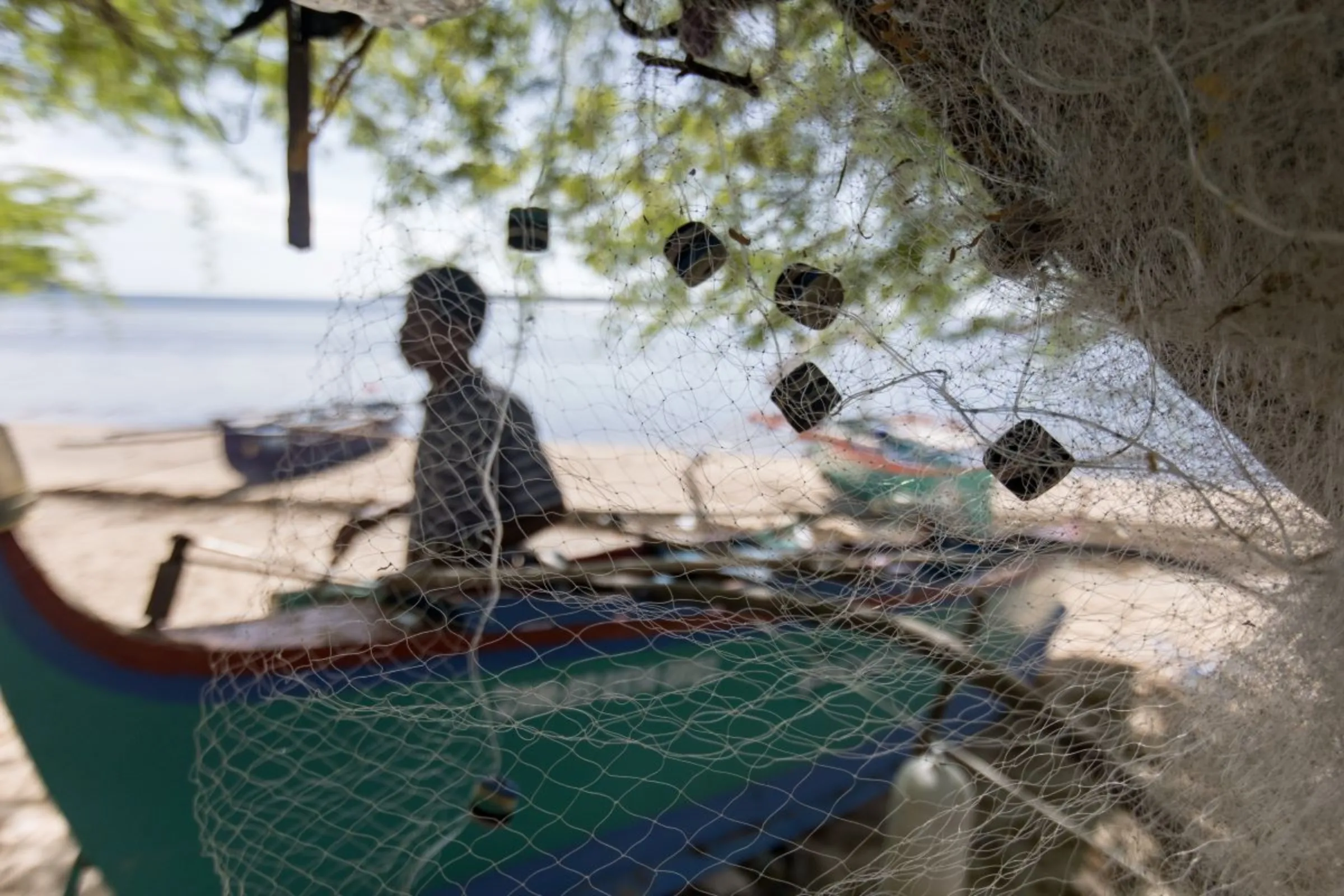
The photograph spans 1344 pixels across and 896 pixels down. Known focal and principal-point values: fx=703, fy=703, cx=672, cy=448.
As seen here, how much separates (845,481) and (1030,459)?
248 mm

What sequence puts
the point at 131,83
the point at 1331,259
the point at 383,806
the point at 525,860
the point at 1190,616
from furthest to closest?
1. the point at 131,83
2. the point at 525,860
3. the point at 383,806
4. the point at 1190,616
5. the point at 1331,259

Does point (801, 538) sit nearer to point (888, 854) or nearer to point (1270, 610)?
point (888, 854)

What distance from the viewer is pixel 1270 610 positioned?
0.61m

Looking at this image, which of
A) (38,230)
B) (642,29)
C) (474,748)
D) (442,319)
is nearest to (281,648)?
(474,748)

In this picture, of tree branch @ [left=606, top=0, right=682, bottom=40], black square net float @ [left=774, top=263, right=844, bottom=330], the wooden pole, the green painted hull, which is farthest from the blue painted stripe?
tree branch @ [left=606, top=0, right=682, bottom=40]

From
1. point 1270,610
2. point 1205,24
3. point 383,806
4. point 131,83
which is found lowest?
point 383,806

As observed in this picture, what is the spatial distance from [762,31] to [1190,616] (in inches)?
30.8

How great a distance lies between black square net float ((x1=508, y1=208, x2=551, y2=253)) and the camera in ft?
2.77

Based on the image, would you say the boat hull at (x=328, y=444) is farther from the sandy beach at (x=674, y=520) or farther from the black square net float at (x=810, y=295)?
the black square net float at (x=810, y=295)

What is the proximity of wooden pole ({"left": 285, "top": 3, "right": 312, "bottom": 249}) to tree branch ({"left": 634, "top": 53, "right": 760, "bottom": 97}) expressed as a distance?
49 cm

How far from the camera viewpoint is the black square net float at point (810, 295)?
0.70m

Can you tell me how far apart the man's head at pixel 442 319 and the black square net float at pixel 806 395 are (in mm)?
544

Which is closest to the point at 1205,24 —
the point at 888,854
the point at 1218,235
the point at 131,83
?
the point at 1218,235

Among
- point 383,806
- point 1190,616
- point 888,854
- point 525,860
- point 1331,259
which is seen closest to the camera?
point 1331,259
